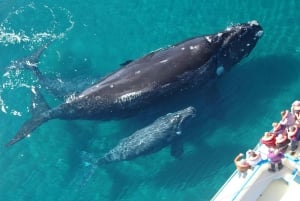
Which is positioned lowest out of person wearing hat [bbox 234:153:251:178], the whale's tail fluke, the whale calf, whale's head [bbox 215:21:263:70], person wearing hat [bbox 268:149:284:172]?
person wearing hat [bbox 268:149:284:172]

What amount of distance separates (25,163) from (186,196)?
6167mm

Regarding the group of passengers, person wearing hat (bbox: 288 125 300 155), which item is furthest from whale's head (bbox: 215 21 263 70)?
person wearing hat (bbox: 288 125 300 155)

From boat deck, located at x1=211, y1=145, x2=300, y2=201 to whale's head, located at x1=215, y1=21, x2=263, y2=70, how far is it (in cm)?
524

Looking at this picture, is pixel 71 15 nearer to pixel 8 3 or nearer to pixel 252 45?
pixel 8 3

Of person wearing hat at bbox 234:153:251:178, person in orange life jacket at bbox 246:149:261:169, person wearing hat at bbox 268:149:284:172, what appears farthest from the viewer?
person in orange life jacket at bbox 246:149:261:169

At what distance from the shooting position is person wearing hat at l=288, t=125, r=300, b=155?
41.4 ft

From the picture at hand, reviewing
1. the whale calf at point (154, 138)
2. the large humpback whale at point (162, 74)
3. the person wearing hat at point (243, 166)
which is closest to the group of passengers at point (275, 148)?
the person wearing hat at point (243, 166)

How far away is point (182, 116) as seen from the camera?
655 inches

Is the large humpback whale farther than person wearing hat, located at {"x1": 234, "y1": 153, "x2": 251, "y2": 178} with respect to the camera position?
Yes

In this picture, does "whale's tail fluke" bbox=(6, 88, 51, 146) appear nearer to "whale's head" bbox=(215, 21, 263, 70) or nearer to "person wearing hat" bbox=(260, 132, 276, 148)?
"whale's head" bbox=(215, 21, 263, 70)

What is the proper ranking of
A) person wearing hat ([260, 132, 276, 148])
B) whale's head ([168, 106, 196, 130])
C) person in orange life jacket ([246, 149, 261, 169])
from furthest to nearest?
whale's head ([168, 106, 196, 130])
person wearing hat ([260, 132, 276, 148])
person in orange life jacket ([246, 149, 261, 169])

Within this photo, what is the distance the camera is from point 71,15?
20.8 m

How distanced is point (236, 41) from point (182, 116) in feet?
11.0

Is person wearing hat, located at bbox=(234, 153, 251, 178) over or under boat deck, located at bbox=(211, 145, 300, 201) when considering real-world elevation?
over
